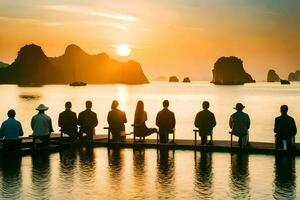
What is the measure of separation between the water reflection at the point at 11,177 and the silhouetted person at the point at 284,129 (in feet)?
34.3

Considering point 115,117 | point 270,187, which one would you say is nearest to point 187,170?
point 270,187

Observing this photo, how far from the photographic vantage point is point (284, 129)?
20578mm

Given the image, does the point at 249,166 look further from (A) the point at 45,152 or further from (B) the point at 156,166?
(A) the point at 45,152

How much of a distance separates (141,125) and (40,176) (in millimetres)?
7832

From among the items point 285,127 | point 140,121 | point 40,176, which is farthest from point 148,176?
point 285,127

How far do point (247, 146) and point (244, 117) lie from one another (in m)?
1.35

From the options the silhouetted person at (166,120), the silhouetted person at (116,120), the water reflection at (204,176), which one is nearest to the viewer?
the water reflection at (204,176)

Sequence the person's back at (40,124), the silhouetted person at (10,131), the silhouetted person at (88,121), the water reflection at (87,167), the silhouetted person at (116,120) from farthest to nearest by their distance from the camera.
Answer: the silhouetted person at (88,121), the silhouetted person at (116,120), the person's back at (40,124), the silhouetted person at (10,131), the water reflection at (87,167)

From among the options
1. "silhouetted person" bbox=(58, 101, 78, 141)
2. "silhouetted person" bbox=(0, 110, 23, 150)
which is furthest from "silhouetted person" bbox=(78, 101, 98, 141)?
"silhouetted person" bbox=(0, 110, 23, 150)

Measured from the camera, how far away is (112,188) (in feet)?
47.0

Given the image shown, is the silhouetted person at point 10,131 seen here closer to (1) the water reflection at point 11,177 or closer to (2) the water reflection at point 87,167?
(1) the water reflection at point 11,177

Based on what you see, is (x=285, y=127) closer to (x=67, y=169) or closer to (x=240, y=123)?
(x=240, y=123)

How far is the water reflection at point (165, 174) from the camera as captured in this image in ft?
45.2

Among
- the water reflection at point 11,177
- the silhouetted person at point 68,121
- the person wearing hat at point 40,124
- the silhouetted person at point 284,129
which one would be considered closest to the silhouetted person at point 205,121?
the silhouetted person at point 284,129
